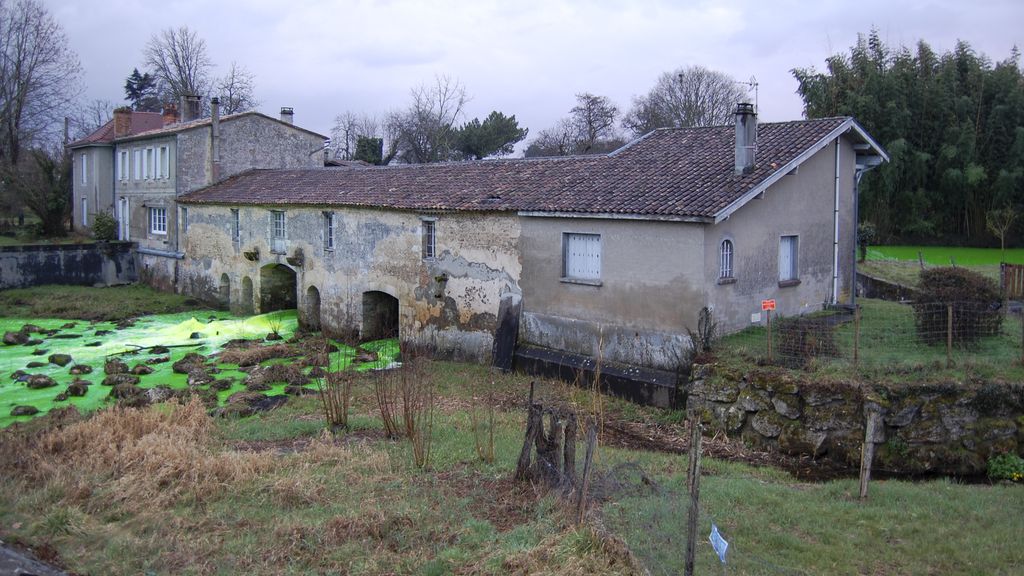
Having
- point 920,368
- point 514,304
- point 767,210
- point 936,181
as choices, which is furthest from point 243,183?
point 936,181

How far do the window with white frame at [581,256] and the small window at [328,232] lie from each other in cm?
938

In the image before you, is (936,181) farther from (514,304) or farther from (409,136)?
(409,136)

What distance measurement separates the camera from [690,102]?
5000 centimetres

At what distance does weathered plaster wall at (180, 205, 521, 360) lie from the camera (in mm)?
20062

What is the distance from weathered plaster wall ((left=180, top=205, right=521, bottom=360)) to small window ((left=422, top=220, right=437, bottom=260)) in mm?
140

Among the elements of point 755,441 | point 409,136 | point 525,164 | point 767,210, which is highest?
point 409,136

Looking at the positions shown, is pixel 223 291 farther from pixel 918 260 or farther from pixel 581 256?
pixel 918 260

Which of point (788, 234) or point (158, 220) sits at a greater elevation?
point (158, 220)

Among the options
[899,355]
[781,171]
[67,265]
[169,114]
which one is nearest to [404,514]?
[899,355]

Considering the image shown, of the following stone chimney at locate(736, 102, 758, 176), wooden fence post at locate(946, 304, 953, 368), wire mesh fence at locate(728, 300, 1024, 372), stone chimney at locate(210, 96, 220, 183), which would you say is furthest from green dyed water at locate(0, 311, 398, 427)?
wooden fence post at locate(946, 304, 953, 368)

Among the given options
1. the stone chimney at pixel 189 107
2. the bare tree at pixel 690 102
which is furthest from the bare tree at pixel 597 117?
the stone chimney at pixel 189 107

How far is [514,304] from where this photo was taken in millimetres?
19391

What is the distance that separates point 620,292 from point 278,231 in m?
14.4

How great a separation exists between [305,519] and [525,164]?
48.4 feet
